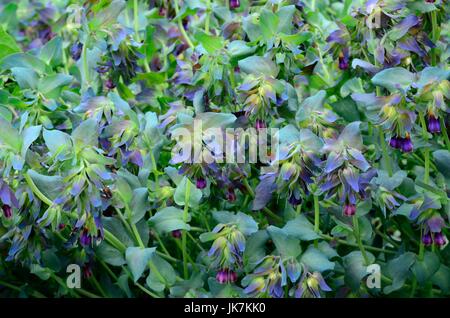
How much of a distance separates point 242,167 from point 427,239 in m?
0.41

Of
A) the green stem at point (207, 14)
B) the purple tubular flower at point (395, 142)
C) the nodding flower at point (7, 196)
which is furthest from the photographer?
the green stem at point (207, 14)

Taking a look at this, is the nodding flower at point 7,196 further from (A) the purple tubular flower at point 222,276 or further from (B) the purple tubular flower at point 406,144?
(B) the purple tubular flower at point 406,144

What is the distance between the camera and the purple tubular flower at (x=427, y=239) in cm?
166

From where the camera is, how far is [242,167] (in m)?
1.64

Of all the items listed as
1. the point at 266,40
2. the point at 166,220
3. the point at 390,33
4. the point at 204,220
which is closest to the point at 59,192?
the point at 166,220

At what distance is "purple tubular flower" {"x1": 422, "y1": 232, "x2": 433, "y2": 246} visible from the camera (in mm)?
1664

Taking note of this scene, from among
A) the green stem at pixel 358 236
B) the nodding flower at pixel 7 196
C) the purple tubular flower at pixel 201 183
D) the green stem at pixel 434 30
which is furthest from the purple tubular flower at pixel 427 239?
the nodding flower at pixel 7 196

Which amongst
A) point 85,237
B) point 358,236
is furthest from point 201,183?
point 358,236

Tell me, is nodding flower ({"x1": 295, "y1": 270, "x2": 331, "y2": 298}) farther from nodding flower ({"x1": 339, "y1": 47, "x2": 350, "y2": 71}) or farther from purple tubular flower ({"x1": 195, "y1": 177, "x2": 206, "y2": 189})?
nodding flower ({"x1": 339, "y1": 47, "x2": 350, "y2": 71})

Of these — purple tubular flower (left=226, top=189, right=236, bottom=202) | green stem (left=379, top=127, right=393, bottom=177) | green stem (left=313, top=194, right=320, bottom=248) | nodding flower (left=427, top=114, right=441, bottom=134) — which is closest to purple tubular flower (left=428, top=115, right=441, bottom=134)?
nodding flower (left=427, top=114, right=441, bottom=134)

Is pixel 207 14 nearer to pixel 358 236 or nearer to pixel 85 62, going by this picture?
pixel 85 62

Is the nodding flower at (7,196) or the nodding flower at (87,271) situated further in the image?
the nodding flower at (87,271)
